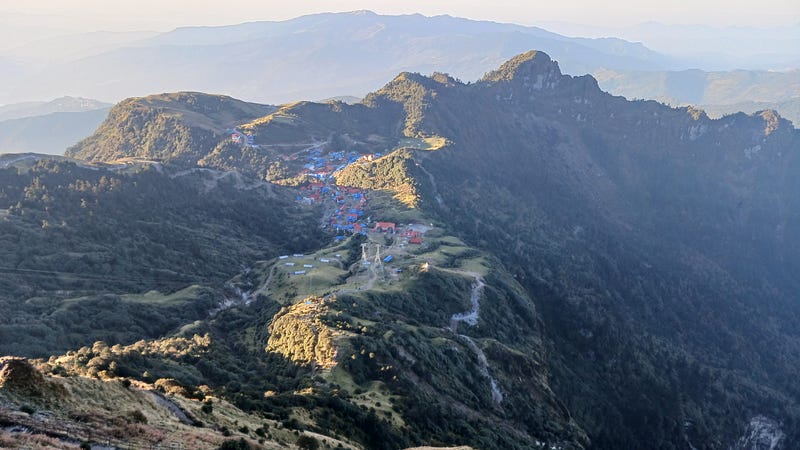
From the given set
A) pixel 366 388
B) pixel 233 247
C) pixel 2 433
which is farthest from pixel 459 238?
pixel 2 433

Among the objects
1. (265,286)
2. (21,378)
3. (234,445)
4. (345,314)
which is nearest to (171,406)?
(234,445)

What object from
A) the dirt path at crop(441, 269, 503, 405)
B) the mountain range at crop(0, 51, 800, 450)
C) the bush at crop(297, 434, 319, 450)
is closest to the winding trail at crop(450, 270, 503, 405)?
the dirt path at crop(441, 269, 503, 405)

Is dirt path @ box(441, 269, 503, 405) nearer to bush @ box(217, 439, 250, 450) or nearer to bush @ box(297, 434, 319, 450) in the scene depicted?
bush @ box(297, 434, 319, 450)

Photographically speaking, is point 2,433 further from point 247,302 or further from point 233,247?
point 233,247

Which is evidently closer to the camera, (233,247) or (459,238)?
(233,247)

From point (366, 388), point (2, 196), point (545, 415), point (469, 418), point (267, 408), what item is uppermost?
point (2, 196)

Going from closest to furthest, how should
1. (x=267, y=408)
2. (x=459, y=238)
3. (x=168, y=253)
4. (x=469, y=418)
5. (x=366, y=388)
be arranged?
1. (x=267, y=408)
2. (x=366, y=388)
3. (x=469, y=418)
4. (x=168, y=253)
5. (x=459, y=238)

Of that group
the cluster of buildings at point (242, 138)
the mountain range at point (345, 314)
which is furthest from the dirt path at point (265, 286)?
the cluster of buildings at point (242, 138)

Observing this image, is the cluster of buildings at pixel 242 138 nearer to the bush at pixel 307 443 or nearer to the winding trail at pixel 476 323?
the winding trail at pixel 476 323

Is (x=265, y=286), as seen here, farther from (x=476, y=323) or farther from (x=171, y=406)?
(x=171, y=406)
